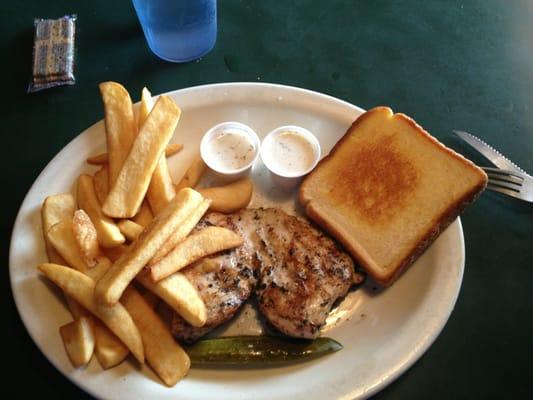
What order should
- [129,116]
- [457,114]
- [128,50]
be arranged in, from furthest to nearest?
[128,50]
[457,114]
[129,116]

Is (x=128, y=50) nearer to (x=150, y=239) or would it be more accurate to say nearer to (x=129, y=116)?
(x=129, y=116)

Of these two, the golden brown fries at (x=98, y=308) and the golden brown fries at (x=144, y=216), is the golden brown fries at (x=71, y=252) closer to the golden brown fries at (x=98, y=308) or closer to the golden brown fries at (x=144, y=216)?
the golden brown fries at (x=98, y=308)

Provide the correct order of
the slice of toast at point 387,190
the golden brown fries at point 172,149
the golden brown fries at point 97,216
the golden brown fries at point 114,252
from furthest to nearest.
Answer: the golden brown fries at point 172,149 → the slice of toast at point 387,190 → the golden brown fries at point 114,252 → the golden brown fries at point 97,216

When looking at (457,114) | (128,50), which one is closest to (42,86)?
(128,50)

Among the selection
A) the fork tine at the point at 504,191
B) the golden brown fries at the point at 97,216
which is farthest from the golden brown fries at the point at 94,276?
the fork tine at the point at 504,191

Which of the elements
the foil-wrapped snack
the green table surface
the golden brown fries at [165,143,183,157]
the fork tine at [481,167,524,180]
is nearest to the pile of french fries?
the golden brown fries at [165,143,183,157]

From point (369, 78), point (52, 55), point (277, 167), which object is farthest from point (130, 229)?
point (369, 78)
